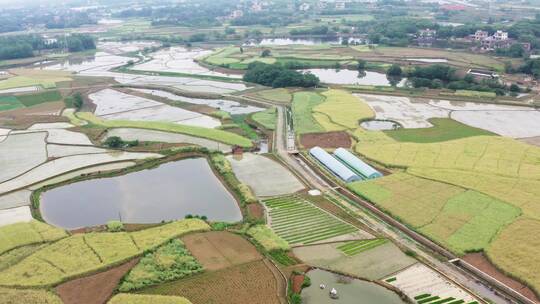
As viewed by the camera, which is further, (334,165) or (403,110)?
(403,110)

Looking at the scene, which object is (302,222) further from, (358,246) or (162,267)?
(162,267)

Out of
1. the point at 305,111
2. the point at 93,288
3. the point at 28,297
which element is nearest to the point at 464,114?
the point at 305,111

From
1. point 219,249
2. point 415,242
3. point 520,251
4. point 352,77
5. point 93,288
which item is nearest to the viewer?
point 93,288

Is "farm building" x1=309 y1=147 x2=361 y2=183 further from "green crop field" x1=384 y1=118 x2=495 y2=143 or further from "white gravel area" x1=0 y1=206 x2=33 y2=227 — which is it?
"white gravel area" x1=0 y1=206 x2=33 y2=227

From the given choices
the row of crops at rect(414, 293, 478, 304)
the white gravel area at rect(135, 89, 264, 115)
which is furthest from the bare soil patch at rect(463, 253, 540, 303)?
the white gravel area at rect(135, 89, 264, 115)

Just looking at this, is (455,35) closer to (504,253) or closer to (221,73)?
(221,73)

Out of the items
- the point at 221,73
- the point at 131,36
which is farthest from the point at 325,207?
the point at 131,36

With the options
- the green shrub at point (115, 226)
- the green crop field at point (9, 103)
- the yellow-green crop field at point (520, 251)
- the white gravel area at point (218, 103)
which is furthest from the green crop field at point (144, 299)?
the green crop field at point (9, 103)

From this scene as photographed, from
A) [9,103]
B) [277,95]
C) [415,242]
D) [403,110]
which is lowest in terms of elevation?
[415,242]
